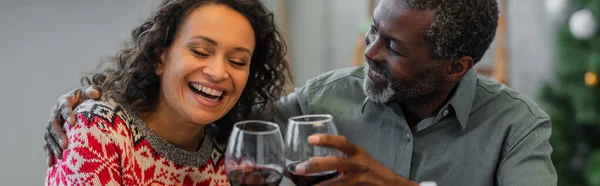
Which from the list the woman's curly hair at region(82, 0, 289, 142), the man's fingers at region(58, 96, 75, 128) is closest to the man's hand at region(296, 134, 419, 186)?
the woman's curly hair at region(82, 0, 289, 142)

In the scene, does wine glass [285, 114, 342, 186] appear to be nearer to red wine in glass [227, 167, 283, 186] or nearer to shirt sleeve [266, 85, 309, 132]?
red wine in glass [227, 167, 283, 186]

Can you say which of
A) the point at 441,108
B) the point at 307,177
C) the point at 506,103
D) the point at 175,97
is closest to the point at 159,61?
the point at 175,97

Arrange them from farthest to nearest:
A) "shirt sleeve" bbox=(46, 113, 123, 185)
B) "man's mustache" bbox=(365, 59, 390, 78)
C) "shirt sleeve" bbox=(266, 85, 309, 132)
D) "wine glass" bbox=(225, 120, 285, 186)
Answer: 1. "shirt sleeve" bbox=(266, 85, 309, 132)
2. "man's mustache" bbox=(365, 59, 390, 78)
3. "shirt sleeve" bbox=(46, 113, 123, 185)
4. "wine glass" bbox=(225, 120, 285, 186)

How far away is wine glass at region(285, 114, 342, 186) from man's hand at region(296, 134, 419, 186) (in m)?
0.01

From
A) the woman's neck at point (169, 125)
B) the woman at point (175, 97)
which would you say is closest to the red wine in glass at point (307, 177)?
the woman at point (175, 97)

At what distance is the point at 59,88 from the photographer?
239 centimetres

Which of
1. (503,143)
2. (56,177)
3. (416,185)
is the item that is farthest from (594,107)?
(56,177)

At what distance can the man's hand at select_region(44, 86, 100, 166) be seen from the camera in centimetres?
143

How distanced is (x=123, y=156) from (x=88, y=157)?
87 millimetres

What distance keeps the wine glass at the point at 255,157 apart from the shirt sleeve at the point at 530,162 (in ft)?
2.26

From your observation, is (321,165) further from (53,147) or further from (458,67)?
(458,67)

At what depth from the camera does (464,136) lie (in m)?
1.72

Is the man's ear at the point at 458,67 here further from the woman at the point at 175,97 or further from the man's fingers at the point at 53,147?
the man's fingers at the point at 53,147

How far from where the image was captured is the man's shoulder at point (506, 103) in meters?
1.72
